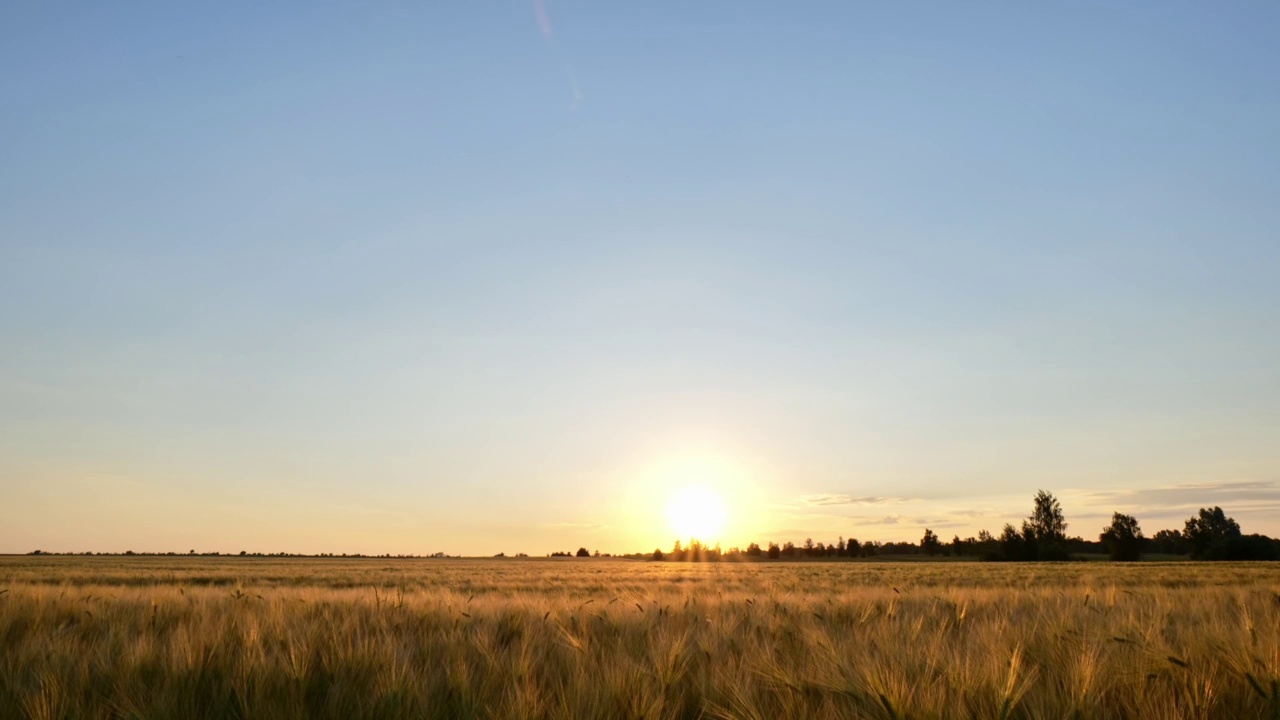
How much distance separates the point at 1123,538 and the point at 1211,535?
47.6 feet

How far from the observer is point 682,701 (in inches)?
127

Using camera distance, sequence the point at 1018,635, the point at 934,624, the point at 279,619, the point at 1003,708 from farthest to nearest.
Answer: the point at 934,624 < the point at 279,619 < the point at 1018,635 < the point at 1003,708

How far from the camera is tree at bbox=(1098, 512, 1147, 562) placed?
300ft

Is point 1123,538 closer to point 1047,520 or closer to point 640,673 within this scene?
point 1047,520

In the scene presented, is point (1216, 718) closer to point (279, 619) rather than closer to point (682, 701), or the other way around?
point (682, 701)

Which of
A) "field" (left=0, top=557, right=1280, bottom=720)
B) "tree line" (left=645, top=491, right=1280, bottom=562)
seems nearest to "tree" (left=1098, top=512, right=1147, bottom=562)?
"tree line" (left=645, top=491, right=1280, bottom=562)

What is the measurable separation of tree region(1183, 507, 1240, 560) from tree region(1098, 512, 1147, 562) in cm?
581

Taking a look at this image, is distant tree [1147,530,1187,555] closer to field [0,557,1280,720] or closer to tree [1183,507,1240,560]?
tree [1183,507,1240,560]

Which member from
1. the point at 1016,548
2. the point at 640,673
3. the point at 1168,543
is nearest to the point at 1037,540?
the point at 1016,548

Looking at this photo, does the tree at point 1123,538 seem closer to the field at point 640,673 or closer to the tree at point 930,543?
the tree at point 930,543

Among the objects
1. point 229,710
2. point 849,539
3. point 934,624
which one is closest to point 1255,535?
point 849,539

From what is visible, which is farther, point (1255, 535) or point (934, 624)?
point (1255, 535)

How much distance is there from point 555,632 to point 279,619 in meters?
1.90

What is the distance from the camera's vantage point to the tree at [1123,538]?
300 feet
